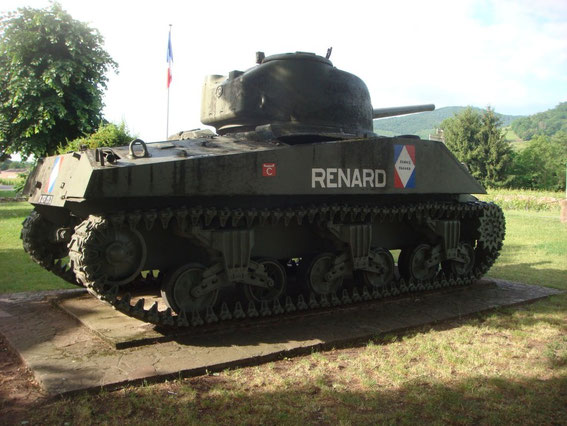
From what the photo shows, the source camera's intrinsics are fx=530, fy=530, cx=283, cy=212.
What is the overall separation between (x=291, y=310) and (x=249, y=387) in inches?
71.0

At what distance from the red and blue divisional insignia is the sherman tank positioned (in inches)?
0.8

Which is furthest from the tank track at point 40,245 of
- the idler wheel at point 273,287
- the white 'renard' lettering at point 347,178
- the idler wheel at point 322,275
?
the white 'renard' lettering at point 347,178

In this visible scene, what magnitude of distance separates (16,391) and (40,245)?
127 inches

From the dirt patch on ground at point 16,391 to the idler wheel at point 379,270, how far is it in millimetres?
4312

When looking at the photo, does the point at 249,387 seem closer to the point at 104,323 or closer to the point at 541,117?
the point at 104,323

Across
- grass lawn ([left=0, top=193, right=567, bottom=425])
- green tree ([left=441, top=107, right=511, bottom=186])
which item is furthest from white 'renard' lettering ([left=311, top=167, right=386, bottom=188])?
green tree ([left=441, top=107, right=511, bottom=186])

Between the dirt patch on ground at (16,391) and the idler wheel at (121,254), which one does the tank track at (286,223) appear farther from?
the dirt patch on ground at (16,391)

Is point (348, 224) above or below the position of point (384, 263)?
above

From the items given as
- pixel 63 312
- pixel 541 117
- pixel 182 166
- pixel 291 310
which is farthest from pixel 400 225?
pixel 541 117

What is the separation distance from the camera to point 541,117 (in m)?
188

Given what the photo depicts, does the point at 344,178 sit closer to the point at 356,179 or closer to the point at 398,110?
the point at 356,179

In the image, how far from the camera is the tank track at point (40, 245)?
23.6 ft

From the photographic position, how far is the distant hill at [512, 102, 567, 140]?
170 m

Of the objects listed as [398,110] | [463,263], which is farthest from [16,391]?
[398,110]
